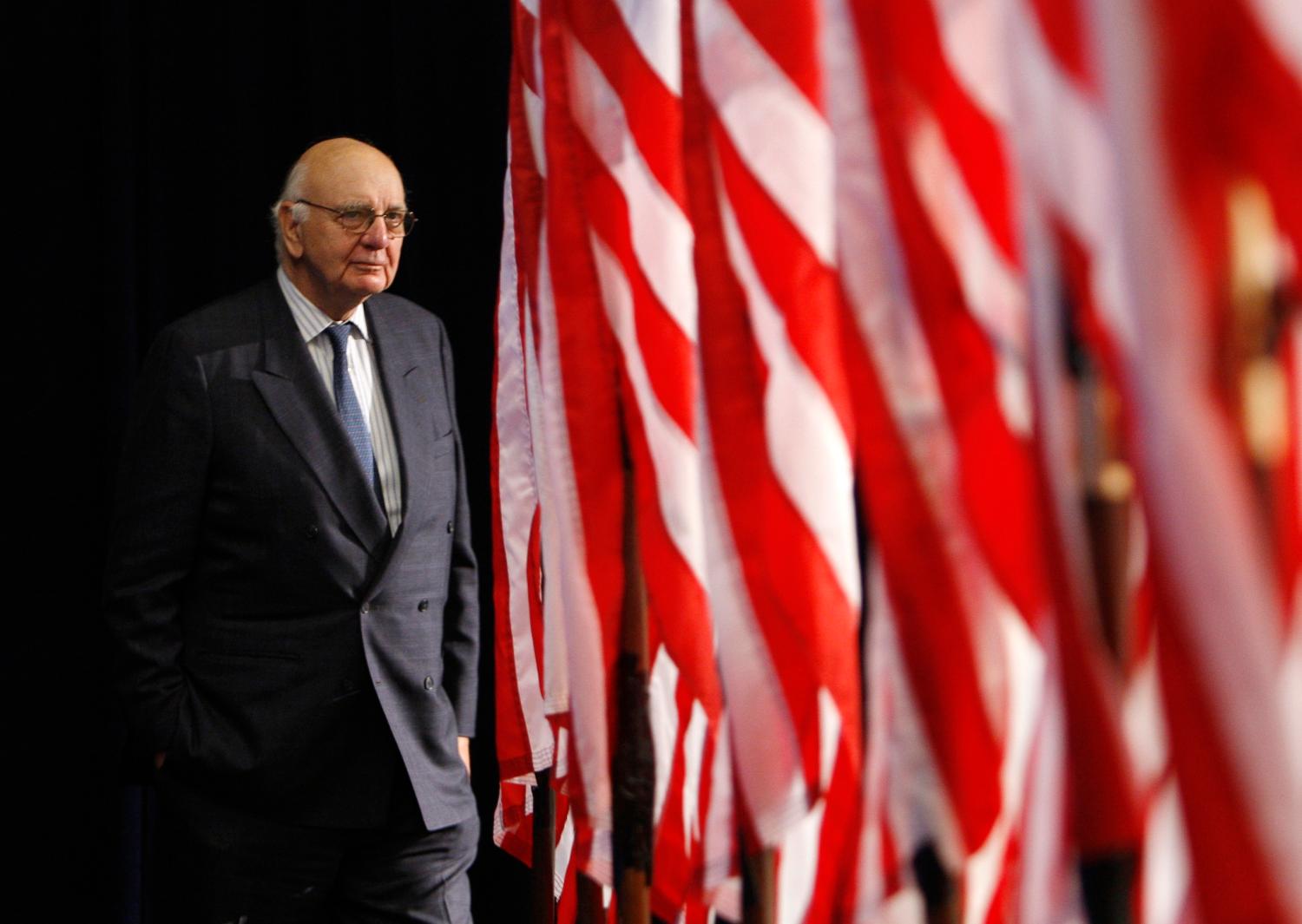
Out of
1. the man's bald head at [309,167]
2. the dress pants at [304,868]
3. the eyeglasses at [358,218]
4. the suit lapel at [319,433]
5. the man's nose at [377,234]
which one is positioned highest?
the man's bald head at [309,167]

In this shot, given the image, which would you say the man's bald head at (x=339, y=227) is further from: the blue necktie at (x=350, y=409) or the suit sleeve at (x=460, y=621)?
the suit sleeve at (x=460, y=621)

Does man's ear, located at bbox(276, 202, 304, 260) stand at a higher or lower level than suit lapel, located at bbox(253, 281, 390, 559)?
higher

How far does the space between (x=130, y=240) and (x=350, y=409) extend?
111 centimetres

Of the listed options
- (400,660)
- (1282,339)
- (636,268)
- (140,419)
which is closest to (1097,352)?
(1282,339)

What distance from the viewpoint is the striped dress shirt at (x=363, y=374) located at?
6.47 ft

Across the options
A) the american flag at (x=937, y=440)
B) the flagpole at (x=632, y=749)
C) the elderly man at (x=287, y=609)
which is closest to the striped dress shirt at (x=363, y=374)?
the elderly man at (x=287, y=609)

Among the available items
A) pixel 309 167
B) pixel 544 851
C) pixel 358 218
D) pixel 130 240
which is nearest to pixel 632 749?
pixel 544 851

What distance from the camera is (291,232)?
2.00 m

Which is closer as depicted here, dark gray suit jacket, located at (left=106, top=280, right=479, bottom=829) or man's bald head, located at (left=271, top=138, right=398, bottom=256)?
dark gray suit jacket, located at (left=106, top=280, right=479, bottom=829)

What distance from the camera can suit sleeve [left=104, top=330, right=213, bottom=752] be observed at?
1.86 meters

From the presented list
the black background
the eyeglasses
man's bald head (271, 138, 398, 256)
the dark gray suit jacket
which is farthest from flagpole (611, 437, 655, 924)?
the black background

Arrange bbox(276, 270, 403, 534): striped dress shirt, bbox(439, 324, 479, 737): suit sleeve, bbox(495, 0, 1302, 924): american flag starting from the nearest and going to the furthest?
bbox(495, 0, 1302, 924): american flag
bbox(276, 270, 403, 534): striped dress shirt
bbox(439, 324, 479, 737): suit sleeve

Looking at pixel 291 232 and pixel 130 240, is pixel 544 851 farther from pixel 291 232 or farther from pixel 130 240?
pixel 130 240

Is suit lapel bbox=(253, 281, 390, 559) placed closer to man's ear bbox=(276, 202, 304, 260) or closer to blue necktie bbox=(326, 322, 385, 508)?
blue necktie bbox=(326, 322, 385, 508)
